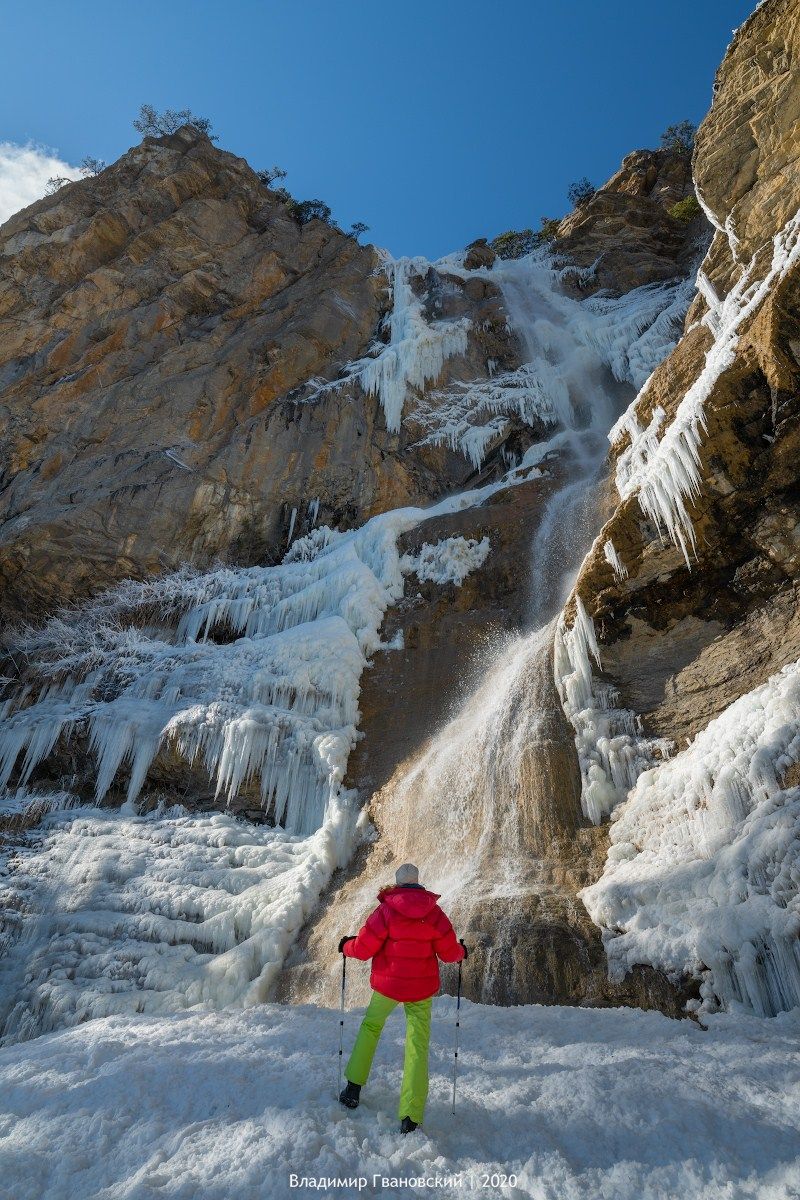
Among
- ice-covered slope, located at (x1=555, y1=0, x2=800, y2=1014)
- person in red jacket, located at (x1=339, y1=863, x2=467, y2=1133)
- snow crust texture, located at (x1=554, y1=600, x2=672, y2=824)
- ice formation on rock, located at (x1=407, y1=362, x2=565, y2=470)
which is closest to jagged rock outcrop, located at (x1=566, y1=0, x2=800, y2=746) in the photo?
ice-covered slope, located at (x1=555, y1=0, x2=800, y2=1014)

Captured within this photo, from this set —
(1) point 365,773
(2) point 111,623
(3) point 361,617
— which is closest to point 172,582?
(2) point 111,623

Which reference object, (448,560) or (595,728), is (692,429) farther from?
(448,560)

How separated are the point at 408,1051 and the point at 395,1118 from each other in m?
0.38

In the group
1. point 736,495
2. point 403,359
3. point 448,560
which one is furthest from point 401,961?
point 403,359

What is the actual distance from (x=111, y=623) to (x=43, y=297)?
16770mm

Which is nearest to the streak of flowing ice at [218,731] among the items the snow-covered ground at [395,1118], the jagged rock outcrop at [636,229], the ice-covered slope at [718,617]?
the ice-covered slope at [718,617]

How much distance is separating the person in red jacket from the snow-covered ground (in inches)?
11.9

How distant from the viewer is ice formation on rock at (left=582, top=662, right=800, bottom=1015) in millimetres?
5477

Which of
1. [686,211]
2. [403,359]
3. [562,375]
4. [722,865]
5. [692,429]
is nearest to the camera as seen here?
[722,865]

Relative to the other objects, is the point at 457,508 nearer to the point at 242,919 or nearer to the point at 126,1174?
the point at 242,919

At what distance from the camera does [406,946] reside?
11.8 ft

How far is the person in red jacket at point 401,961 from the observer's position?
3.47 meters

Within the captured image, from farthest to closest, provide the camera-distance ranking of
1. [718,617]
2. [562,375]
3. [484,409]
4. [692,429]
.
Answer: [562,375]
[484,409]
[692,429]
[718,617]

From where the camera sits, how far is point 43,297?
27.2m
